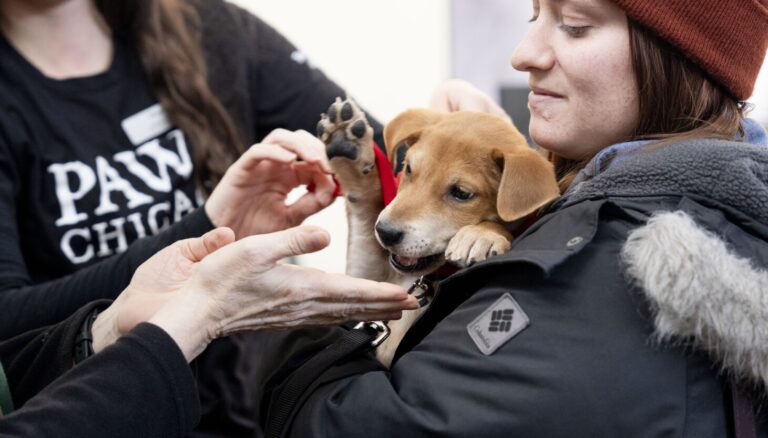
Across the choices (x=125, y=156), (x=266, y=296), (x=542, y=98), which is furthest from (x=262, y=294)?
(x=125, y=156)

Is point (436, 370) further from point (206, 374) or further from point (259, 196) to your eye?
point (206, 374)

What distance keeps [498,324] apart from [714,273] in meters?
0.21

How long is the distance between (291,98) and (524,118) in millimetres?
1278

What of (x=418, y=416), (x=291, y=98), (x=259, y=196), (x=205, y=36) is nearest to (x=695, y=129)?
(x=418, y=416)

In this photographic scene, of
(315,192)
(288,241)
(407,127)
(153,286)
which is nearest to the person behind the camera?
(288,241)

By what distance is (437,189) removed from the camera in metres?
1.13

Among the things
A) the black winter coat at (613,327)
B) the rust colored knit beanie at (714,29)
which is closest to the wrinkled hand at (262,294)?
the black winter coat at (613,327)

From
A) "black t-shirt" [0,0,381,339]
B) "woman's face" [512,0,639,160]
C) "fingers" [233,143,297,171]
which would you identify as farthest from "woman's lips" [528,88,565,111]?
"black t-shirt" [0,0,381,339]

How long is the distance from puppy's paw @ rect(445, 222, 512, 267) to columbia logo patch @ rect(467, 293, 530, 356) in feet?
0.57

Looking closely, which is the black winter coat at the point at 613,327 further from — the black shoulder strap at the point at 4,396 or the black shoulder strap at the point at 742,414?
the black shoulder strap at the point at 4,396

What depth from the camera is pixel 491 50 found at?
9.54 feet

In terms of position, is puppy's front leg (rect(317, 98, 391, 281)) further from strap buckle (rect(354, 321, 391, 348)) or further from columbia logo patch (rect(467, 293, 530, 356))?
columbia logo patch (rect(467, 293, 530, 356))

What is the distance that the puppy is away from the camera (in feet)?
3.35

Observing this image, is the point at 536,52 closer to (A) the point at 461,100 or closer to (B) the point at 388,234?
(B) the point at 388,234
